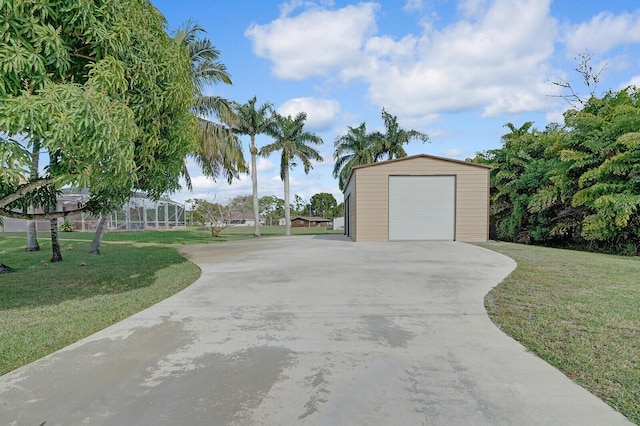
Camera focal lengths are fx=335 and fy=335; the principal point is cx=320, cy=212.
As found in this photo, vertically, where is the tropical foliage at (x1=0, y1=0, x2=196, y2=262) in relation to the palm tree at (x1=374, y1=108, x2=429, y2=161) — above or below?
below

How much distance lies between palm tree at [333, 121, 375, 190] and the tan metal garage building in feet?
33.4

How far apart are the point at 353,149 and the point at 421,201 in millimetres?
11854

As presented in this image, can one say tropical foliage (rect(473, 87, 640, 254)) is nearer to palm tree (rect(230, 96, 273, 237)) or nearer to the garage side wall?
the garage side wall

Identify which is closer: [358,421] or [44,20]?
[358,421]

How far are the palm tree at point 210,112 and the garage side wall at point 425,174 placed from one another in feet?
20.4

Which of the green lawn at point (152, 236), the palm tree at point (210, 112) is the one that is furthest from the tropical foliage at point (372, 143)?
the palm tree at point (210, 112)

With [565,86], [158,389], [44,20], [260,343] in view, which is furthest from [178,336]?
[565,86]

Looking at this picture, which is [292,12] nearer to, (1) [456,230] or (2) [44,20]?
(2) [44,20]

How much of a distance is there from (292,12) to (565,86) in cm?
1376

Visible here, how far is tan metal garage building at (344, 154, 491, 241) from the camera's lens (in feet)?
46.3

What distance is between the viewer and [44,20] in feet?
10.8

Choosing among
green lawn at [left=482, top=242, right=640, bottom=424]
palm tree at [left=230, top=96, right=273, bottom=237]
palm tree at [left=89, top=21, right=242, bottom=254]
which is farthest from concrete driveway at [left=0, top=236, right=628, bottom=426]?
palm tree at [left=230, top=96, right=273, bottom=237]

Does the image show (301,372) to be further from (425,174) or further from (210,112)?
(210,112)

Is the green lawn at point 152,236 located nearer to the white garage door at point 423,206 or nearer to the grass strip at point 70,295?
the grass strip at point 70,295
